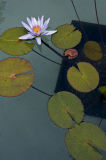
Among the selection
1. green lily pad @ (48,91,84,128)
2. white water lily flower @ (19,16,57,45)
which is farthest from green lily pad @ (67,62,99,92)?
white water lily flower @ (19,16,57,45)

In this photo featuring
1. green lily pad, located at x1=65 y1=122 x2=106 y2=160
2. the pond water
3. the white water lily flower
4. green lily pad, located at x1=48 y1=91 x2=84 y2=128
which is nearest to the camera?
green lily pad, located at x1=65 y1=122 x2=106 y2=160

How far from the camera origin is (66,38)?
154 cm

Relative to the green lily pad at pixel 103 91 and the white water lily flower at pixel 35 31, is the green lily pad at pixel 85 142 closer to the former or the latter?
the green lily pad at pixel 103 91

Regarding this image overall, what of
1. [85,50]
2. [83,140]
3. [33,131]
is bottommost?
[33,131]

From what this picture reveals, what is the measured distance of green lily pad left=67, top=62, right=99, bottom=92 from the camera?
132 centimetres

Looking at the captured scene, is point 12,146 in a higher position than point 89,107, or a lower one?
lower

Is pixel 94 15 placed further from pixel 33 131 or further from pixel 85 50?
pixel 33 131

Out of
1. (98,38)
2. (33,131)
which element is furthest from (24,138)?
(98,38)

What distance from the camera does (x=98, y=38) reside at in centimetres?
167

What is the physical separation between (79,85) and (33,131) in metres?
Answer: 0.45

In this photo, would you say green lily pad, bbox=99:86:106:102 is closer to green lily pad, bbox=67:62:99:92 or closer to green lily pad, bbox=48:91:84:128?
green lily pad, bbox=67:62:99:92

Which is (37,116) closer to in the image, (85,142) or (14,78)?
(14,78)

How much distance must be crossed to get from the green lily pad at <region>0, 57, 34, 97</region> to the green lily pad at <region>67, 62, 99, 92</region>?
28cm

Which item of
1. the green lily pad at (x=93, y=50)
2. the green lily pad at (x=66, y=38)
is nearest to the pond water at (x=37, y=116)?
the green lily pad at (x=66, y=38)
